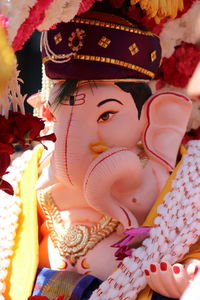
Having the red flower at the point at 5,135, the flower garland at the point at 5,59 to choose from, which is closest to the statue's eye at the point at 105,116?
the red flower at the point at 5,135

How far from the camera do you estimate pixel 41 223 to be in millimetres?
1756

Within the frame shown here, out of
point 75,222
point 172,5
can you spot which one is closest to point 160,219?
point 75,222

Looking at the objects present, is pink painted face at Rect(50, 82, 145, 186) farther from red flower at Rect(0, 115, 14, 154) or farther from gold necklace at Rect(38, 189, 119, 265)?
red flower at Rect(0, 115, 14, 154)

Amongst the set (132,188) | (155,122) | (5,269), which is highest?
(155,122)

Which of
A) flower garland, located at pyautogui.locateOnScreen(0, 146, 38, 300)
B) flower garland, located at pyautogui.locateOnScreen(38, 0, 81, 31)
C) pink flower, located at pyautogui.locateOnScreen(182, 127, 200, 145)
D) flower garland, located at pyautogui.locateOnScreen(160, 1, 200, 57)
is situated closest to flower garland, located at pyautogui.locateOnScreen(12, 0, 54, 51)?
flower garland, located at pyautogui.locateOnScreen(38, 0, 81, 31)

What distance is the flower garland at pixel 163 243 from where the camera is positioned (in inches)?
56.1

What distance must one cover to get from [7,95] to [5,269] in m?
0.56

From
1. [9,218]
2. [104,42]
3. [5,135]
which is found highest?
[104,42]

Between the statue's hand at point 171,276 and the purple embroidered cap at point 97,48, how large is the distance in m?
0.44

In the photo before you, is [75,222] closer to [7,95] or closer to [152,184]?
[152,184]

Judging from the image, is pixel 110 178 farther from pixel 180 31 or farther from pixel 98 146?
pixel 180 31

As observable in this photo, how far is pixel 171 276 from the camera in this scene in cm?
138

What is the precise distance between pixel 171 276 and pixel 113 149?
34cm

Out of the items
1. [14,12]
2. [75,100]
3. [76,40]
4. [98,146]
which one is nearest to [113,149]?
[98,146]
